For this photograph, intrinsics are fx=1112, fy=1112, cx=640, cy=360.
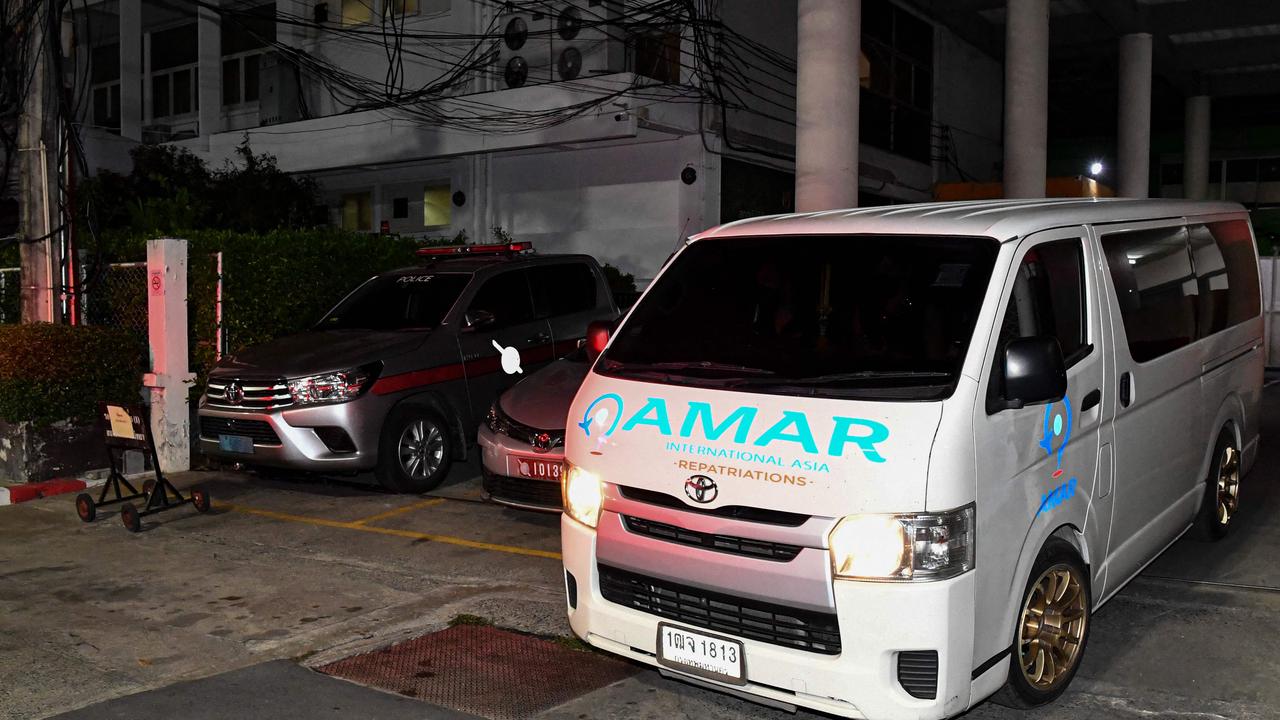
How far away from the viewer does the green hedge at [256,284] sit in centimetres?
1125

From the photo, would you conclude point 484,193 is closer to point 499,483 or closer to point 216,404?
point 216,404

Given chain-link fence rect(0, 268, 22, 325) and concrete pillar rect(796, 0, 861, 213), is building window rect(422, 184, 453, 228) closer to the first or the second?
chain-link fence rect(0, 268, 22, 325)

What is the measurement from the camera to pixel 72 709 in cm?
478

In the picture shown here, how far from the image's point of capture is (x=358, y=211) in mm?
25250

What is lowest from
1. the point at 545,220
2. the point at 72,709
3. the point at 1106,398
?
the point at 72,709

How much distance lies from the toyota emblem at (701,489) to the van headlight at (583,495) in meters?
0.48

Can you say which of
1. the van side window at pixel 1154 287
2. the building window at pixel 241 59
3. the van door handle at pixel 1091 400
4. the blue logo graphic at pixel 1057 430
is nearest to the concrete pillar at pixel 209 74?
the building window at pixel 241 59

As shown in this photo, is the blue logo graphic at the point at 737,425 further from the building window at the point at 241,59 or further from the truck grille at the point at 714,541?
the building window at the point at 241,59

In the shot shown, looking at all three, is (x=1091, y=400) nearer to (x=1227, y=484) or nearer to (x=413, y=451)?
(x=1227, y=484)

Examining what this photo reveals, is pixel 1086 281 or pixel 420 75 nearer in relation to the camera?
pixel 1086 281

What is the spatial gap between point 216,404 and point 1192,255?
7500mm

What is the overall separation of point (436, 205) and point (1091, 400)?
66.2ft

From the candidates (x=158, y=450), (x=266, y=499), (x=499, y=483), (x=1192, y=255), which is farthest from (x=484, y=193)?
(x=1192, y=255)

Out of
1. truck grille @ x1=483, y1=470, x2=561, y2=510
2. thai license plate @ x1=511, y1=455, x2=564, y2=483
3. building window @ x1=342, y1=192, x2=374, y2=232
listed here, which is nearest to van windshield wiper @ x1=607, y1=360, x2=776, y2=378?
thai license plate @ x1=511, y1=455, x2=564, y2=483
